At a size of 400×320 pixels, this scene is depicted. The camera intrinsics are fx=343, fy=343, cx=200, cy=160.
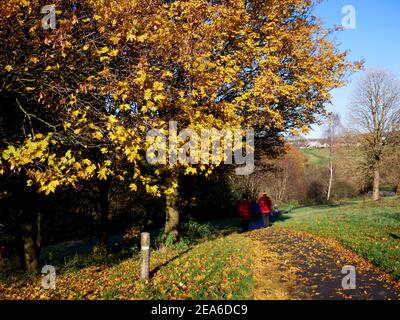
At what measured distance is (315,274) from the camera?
8.72m

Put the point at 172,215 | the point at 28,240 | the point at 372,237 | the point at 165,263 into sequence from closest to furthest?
the point at 165,263, the point at 28,240, the point at 372,237, the point at 172,215

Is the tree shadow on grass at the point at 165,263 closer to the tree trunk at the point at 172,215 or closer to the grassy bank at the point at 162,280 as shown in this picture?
the grassy bank at the point at 162,280

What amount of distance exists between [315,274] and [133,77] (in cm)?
670

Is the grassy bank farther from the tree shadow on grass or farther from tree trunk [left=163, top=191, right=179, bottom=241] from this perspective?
tree trunk [left=163, top=191, right=179, bottom=241]

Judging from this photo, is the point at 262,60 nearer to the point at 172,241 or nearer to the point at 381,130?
the point at 172,241

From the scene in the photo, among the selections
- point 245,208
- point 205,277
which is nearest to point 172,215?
point 245,208

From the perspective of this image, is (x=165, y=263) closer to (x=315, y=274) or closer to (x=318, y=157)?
(x=315, y=274)

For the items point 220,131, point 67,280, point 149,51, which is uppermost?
point 149,51

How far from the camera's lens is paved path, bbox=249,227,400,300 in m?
7.14

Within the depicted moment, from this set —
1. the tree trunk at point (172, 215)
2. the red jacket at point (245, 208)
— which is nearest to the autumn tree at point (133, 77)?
the tree trunk at point (172, 215)

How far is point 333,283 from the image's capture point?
7871 millimetres

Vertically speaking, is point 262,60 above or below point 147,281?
above
